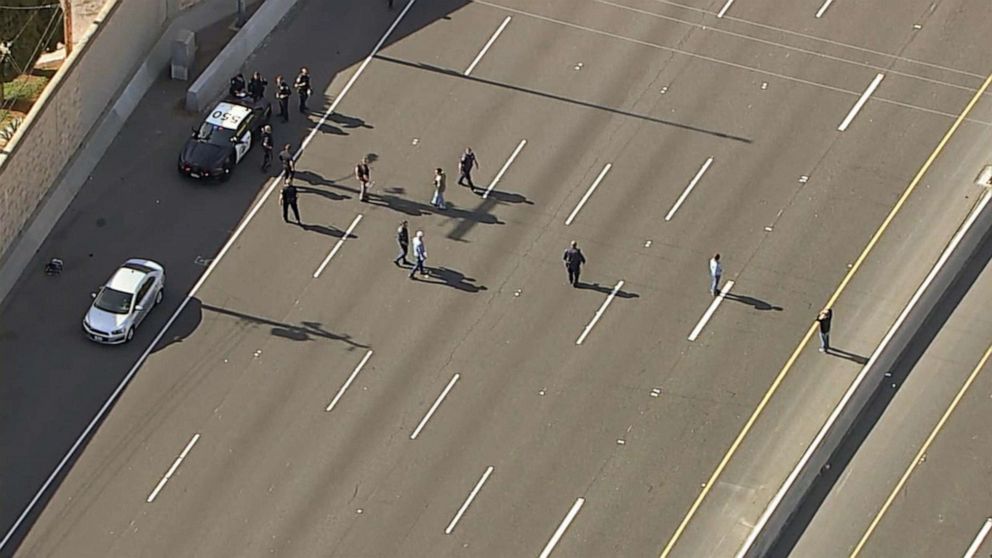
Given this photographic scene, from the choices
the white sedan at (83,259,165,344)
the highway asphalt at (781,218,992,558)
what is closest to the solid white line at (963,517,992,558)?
the highway asphalt at (781,218,992,558)

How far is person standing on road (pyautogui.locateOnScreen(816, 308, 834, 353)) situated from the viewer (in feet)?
217

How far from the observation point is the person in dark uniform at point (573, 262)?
68.1 metres

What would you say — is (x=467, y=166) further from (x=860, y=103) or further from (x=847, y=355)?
(x=847, y=355)

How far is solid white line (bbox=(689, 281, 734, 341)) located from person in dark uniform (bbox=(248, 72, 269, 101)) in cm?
1571

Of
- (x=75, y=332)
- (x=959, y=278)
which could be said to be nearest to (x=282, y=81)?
(x=75, y=332)

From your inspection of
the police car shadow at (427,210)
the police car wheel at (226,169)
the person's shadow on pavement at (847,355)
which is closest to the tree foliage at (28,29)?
the police car wheel at (226,169)

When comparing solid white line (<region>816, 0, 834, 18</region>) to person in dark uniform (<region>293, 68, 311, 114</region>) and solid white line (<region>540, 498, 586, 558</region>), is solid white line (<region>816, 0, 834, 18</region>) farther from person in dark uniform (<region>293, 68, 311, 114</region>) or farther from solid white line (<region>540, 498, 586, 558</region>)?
solid white line (<region>540, 498, 586, 558</region>)

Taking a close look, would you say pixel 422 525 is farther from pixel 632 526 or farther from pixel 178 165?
pixel 178 165

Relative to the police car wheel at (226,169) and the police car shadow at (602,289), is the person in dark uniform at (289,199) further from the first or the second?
the police car shadow at (602,289)

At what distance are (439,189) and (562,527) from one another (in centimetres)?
1257

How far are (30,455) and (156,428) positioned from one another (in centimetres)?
341

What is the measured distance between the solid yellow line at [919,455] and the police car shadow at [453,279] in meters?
13.2

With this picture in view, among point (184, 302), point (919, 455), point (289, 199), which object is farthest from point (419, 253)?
point (919, 455)

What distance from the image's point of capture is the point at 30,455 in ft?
212
